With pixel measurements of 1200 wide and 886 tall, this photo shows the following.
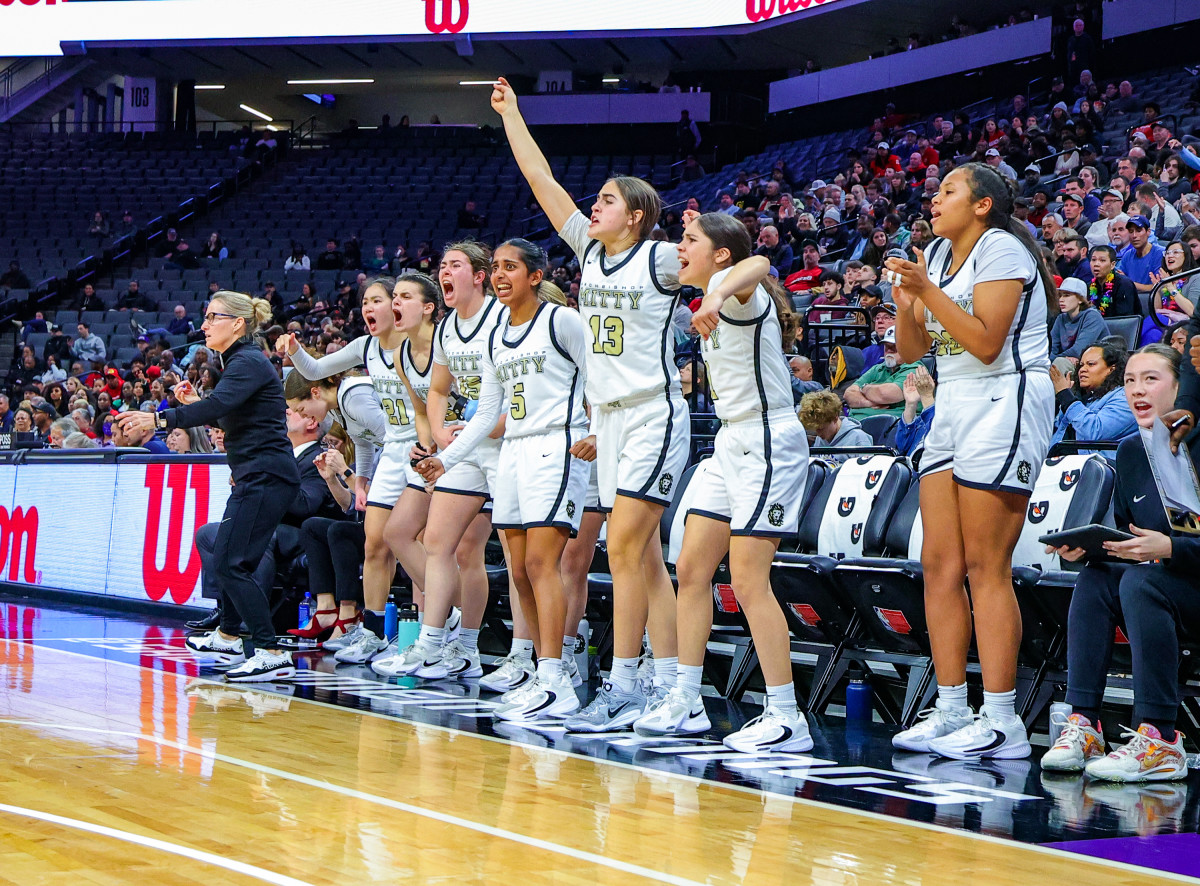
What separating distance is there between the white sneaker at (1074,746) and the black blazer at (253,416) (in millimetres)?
3527

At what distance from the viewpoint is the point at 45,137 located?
96.0ft

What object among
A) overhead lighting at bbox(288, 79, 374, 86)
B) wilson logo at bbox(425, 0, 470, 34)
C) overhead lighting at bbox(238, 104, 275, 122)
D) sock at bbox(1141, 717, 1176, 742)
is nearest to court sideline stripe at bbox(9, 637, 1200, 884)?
sock at bbox(1141, 717, 1176, 742)

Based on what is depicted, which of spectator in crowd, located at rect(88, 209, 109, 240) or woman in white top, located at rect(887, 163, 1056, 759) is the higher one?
spectator in crowd, located at rect(88, 209, 109, 240)

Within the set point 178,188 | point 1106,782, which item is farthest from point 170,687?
point 178,188

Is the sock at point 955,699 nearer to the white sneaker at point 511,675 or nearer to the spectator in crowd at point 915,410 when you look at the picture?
the white sneaker at point 511,675

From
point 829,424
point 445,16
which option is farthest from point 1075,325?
point 445,16

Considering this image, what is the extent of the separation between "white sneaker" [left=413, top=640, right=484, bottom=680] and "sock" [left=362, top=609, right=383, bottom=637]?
32.0 inches

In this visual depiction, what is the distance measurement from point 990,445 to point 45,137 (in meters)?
29.0

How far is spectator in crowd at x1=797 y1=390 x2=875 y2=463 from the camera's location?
6.52 metres

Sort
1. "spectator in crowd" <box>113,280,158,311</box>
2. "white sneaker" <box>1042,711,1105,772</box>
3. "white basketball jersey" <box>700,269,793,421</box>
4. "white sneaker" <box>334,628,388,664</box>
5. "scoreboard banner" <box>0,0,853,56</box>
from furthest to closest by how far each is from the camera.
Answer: "scoreboard banner" <box>0,0,853,56</box> < "spectator in crowd" <box>113,280,158,311</box> < "white sneaker" <box>334,628,388,664</box> < "white basketball jersey" <box>700,269,793,421</box> < "white sneaker" <box>1042,711,1105,772</box>

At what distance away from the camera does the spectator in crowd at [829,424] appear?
652 centimetres

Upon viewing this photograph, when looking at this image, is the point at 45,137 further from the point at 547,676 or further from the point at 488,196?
the point at 547,676

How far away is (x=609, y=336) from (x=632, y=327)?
9 centimetres

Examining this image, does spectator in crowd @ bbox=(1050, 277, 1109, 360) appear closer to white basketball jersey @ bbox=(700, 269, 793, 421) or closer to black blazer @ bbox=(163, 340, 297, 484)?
white basketball jersey @ bbox=(700, 269, 793, 421)
